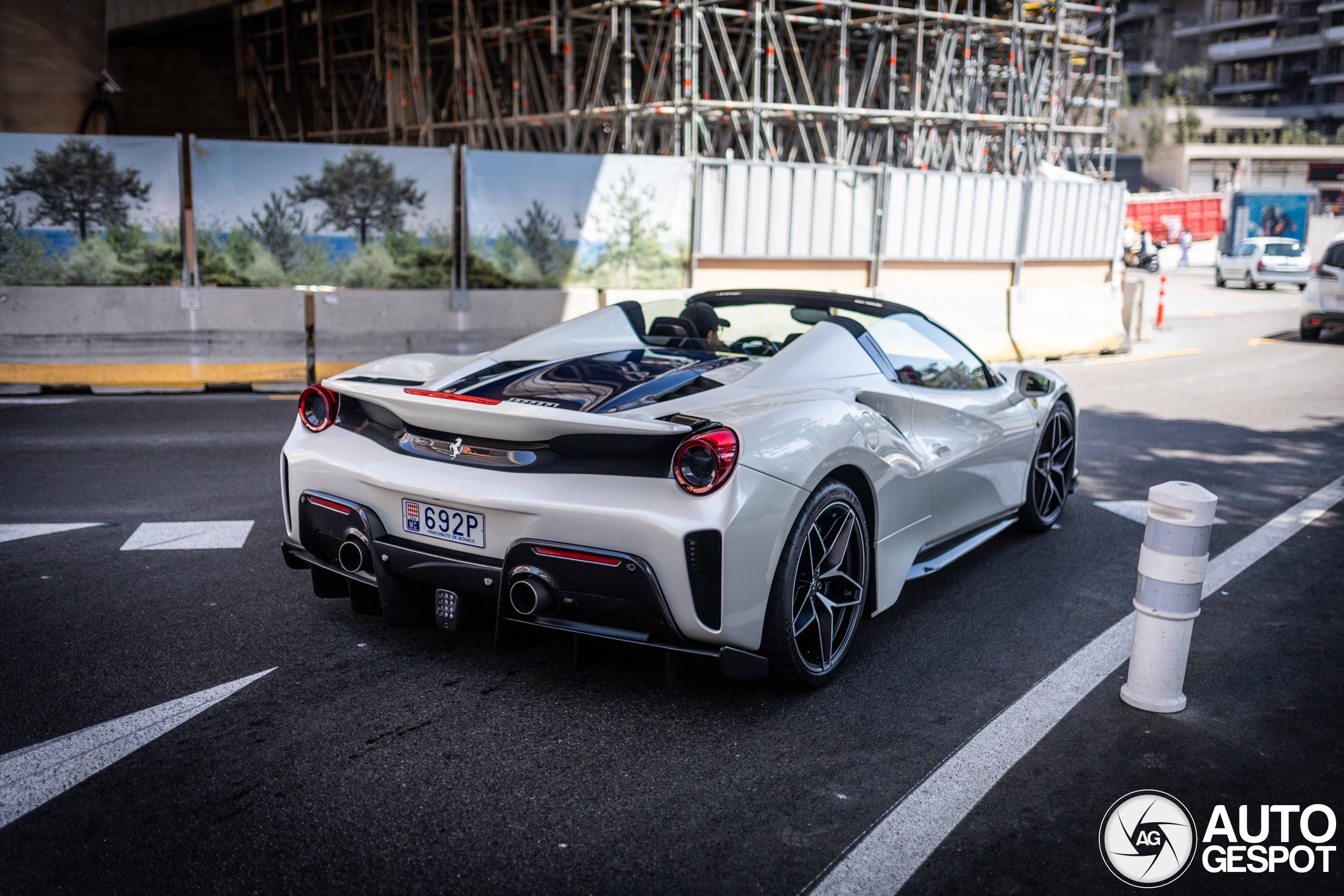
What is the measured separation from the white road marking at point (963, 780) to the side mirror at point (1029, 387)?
132cm

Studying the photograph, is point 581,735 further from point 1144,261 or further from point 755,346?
point 1144,261

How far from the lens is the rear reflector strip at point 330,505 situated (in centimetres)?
379

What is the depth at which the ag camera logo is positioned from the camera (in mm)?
2875

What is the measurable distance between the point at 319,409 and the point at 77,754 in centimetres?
142

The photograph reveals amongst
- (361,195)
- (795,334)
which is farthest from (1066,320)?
(795,334)

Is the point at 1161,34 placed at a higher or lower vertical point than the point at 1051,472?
higher

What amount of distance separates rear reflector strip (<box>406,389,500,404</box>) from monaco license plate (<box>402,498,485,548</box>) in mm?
355

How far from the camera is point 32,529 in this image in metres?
5.62

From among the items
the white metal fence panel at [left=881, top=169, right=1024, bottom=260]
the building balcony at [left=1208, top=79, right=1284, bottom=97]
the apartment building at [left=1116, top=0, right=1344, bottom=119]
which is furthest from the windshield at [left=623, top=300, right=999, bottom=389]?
the building balcony at [left=1208, top=79, right=1284, bottom=97]

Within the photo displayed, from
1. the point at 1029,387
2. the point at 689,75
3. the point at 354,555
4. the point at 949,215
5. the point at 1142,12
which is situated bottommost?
the point at 354,555

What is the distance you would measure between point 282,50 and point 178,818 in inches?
1304

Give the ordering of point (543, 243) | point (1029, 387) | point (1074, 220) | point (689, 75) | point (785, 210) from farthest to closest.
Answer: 1. point (689, 75)
2. point (1074, 220)
3. point (785, 210)
4. point (543, 243)
5. point (1029, 387)

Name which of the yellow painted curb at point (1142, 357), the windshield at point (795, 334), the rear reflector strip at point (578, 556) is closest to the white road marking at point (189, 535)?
the windshield at point (795, 334)

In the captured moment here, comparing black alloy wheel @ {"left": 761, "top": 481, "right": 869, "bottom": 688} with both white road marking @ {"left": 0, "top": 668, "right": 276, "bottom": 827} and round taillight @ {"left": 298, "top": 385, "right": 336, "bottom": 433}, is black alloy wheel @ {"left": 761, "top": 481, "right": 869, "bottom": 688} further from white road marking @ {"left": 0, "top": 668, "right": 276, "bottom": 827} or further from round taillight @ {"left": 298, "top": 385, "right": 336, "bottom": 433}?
white road marking @ {"left": 0, "top": 668, "right": 276, "bottom": 827}
